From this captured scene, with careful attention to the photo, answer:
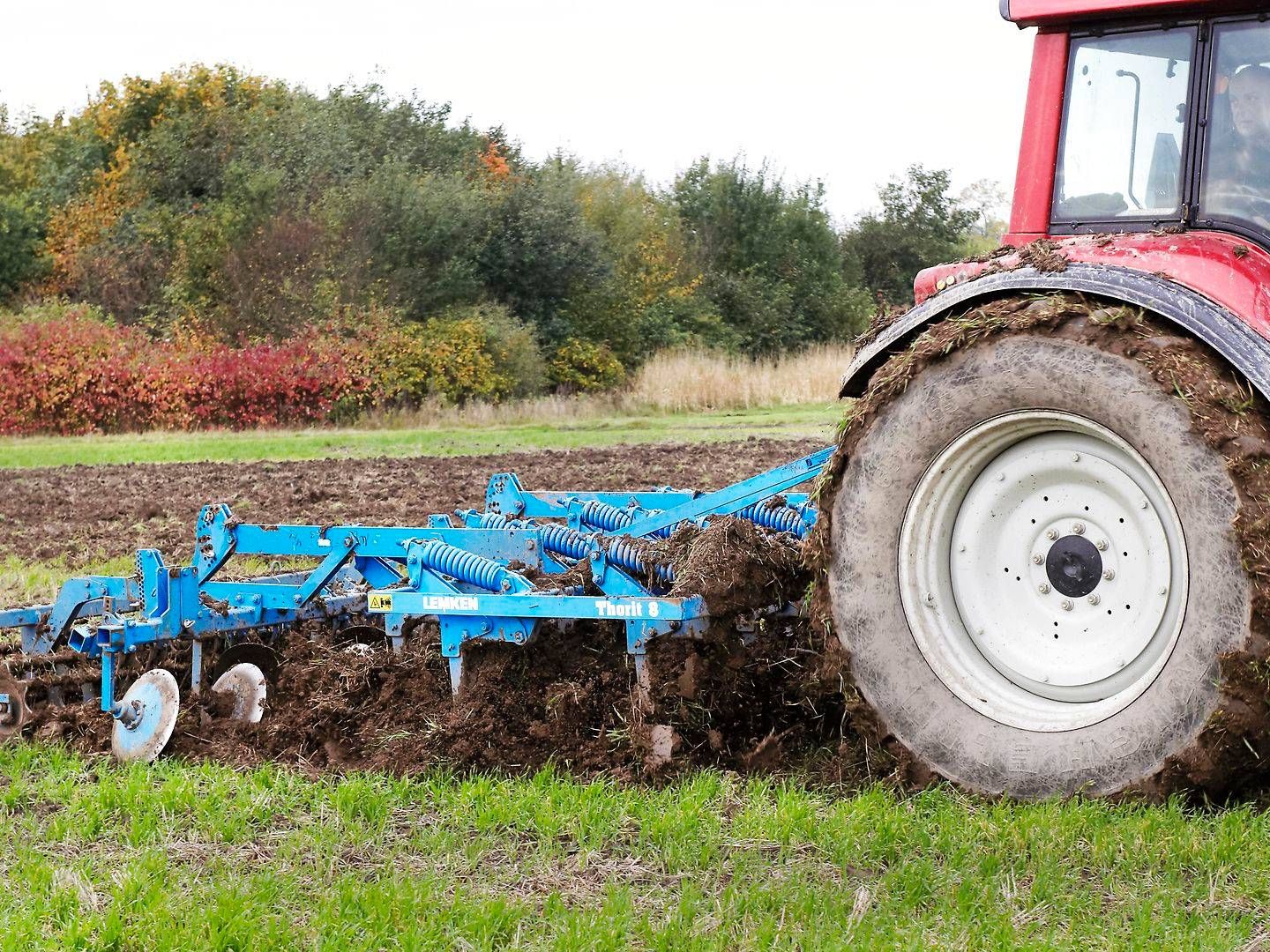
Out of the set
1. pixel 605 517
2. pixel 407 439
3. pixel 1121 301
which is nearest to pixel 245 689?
pixel 605 517

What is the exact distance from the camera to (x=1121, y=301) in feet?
12.2

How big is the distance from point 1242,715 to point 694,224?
138ft

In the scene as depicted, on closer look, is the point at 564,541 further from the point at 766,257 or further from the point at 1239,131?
the point at 766,257

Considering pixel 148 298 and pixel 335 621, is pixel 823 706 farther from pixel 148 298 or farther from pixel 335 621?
pixel 148 298

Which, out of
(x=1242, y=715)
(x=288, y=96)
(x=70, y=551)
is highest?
(x=288, y=96)

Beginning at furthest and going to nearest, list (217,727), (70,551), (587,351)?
1. (587,351)
2. (70,551)
3. (217,727)

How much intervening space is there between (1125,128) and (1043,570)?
1424 mm

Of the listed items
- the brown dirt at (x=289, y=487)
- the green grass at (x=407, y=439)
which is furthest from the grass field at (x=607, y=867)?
the green grass at (x=407, y=439)

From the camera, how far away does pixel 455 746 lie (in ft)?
15.3

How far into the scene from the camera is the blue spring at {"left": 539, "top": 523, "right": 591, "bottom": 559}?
5582mm

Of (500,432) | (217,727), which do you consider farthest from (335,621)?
(500,432)

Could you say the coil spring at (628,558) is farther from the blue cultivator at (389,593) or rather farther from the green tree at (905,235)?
the green tree at (905,235)

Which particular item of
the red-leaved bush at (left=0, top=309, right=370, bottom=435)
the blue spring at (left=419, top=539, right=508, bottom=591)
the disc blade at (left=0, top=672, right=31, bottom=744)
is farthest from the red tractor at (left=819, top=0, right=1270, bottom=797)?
the red-leaved bush at (left=0, top=309, right=370, bottom=435)

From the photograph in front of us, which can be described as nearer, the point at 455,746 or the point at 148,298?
the point at 455,746
